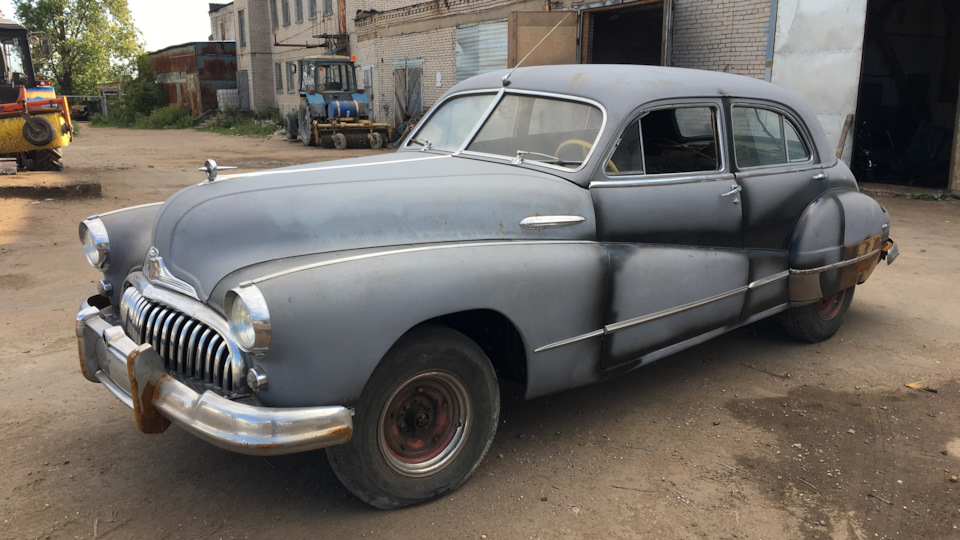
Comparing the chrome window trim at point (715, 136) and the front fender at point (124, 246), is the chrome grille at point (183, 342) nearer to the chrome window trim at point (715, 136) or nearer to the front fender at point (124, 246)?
the front fender at point (124, 246)

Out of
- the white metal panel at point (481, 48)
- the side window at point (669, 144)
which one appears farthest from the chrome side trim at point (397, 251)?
the white metal panel at point (481, 48)

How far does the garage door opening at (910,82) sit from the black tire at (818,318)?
408 inches

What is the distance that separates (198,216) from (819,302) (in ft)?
12.4

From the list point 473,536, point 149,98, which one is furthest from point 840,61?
point 149,98

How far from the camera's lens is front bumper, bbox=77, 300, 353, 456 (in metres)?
2.23

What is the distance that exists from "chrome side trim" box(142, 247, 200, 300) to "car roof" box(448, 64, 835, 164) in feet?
6.39

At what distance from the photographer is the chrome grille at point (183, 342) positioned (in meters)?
2.45

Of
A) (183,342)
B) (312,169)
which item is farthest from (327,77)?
(183,342)

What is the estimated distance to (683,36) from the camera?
13.1 meters

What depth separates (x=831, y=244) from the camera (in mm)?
4156

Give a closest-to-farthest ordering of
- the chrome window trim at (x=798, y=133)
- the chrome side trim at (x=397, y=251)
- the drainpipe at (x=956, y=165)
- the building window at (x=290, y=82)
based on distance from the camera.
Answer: the chrome side trim at (x=397, y=251), the chrome window trim at (x=798, y=133), the drainpipe at (x=956, y=165), the building window at (x=290, y=82)

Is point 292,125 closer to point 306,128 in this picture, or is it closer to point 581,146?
point 306,128

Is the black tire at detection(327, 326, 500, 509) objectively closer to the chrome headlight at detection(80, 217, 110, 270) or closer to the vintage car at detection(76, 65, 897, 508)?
the vintage car at detection(76, 65, 897, 508)

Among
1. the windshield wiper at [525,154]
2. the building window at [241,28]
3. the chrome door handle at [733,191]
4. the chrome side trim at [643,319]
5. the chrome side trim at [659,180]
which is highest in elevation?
the building window at [241,28]
